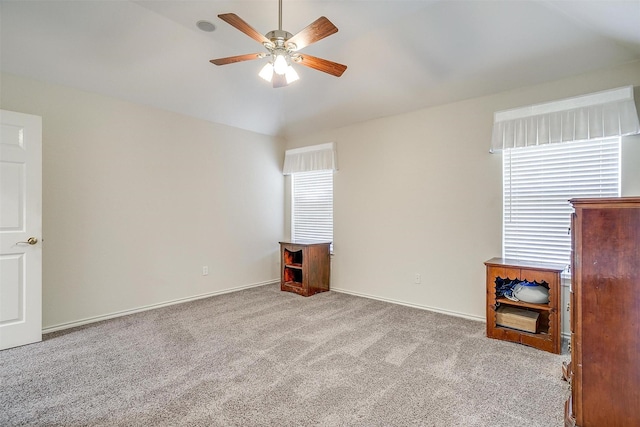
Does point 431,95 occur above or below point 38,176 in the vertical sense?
above

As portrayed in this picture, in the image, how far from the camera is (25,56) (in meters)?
2.90

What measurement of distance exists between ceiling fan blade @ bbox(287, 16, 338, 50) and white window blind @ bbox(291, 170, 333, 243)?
2.88 m

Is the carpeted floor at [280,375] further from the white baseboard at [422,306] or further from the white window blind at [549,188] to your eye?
the white window blind at [549,188]

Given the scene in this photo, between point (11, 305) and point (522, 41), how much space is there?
529 cm

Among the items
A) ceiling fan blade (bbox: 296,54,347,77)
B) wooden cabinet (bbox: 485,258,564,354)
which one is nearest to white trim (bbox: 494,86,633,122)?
→ wooden cabinet (bbox: 485,258,564,354)

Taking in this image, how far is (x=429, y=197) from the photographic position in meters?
3.91

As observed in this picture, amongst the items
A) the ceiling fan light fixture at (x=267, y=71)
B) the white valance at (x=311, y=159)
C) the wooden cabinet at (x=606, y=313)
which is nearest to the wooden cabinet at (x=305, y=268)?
the white valance at (x=311, y=159)

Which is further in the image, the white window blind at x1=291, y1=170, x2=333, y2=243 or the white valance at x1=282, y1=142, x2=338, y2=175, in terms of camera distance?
the white window blind at x1=291, y1=170, x2=333, y2=243

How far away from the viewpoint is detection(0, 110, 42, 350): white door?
2814mm

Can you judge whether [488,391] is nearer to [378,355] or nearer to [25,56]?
[378,355]

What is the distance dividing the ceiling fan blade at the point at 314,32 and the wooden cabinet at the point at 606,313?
5.98 ft

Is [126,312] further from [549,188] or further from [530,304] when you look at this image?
[549,188]

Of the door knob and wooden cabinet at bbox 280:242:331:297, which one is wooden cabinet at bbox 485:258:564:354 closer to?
wooden cabinet at bbox 280:242:331:297

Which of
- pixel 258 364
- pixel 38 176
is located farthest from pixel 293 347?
pixel 38 176
